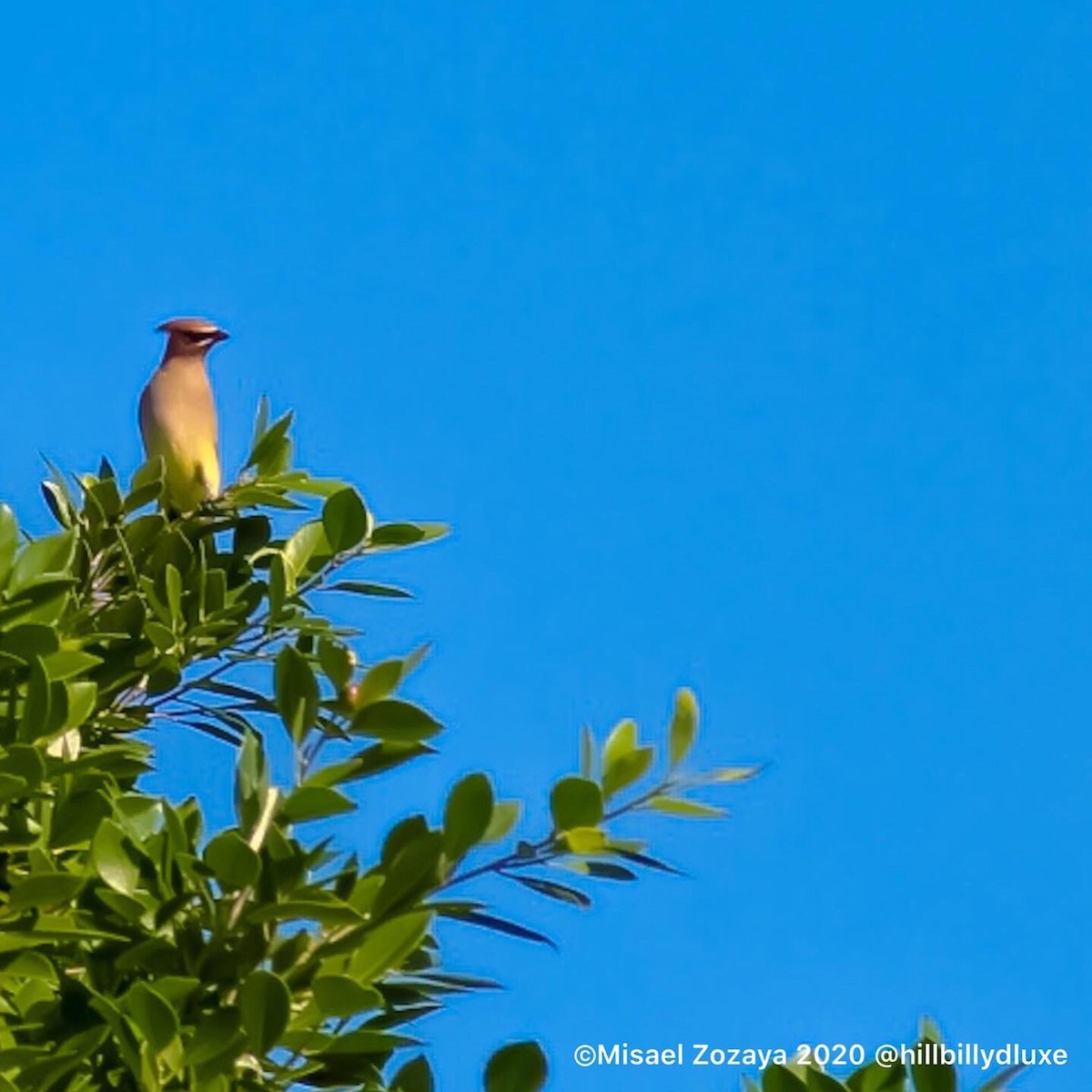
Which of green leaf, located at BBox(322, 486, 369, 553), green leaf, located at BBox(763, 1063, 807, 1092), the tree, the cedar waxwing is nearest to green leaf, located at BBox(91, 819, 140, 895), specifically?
the tree

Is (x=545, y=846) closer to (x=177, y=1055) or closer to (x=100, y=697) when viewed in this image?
(x=177, y=1055)

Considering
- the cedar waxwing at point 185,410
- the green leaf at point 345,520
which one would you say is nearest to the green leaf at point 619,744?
the green leaf at point 345,520

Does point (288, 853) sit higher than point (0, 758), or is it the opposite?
point (0, 758)

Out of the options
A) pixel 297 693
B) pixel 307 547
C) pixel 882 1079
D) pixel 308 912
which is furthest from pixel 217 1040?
pixel 307 547

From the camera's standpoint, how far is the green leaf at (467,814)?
2516 mm

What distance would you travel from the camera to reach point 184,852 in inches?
103

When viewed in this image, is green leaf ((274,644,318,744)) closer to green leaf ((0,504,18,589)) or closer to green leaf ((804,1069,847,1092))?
green leaf ((0,504,18,589))

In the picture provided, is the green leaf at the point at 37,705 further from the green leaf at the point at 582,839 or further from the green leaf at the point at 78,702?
the green leaf at the point at 582,839

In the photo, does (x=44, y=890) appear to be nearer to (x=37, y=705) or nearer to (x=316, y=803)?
(x=37, y=705)

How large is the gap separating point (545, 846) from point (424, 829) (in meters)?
0.15

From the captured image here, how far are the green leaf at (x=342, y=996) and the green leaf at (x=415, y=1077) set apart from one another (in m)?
0.33

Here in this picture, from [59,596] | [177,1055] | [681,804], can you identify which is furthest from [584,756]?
[59,596]

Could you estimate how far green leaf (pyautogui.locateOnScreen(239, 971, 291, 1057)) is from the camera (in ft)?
7.92

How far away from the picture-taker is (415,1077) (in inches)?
112
